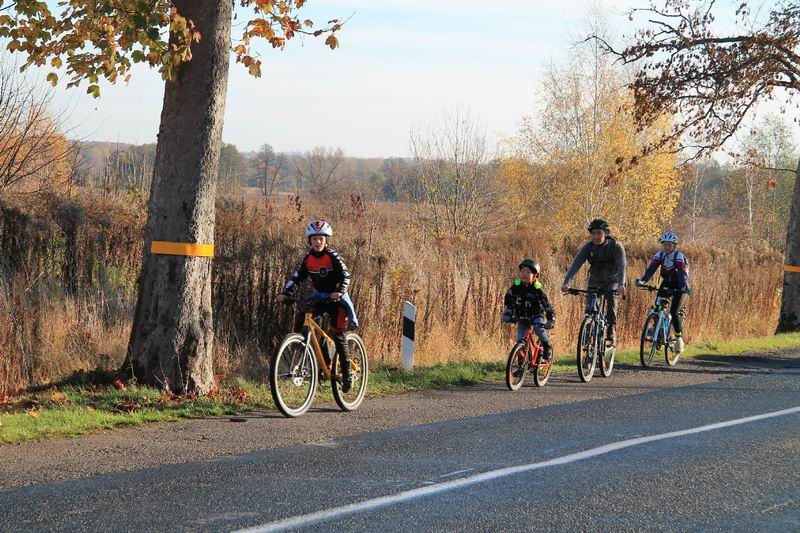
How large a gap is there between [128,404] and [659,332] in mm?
9182

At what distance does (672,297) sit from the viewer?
51.3 feet

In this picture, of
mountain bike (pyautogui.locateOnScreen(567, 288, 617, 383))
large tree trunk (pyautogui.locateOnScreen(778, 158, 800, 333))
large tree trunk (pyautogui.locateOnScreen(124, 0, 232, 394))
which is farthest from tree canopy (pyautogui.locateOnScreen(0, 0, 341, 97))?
large tree trunk (pyautogui.locateOnScreen(778, 158, 800, 333))

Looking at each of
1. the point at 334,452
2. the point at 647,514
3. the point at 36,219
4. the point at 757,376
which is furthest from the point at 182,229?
the point at 757,376

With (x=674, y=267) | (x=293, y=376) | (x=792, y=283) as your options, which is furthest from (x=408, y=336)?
(x=792, y=283)

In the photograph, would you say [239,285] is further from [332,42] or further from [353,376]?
[332,42]

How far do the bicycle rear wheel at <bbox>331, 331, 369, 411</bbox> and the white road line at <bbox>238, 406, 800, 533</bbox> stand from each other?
3003mm

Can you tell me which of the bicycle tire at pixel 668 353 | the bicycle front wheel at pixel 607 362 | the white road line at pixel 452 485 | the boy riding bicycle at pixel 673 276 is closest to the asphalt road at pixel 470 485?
the white road line at pixel 452 485

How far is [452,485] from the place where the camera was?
648cm

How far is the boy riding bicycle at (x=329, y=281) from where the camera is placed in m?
9.77

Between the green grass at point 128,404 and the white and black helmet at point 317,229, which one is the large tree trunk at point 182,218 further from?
the white and black helmet at point 317,229

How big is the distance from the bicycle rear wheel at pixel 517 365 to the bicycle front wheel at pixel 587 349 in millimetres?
1134

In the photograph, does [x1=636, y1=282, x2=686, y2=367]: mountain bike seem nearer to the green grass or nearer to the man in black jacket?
the man in black jacket

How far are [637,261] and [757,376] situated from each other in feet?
30.4

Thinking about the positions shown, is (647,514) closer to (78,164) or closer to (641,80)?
(78,164)
